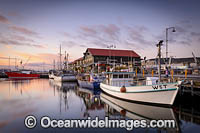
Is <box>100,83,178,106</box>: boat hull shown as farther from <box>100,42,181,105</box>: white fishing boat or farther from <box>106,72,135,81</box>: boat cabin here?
<box>106,72,135,81</box>: boat cabin

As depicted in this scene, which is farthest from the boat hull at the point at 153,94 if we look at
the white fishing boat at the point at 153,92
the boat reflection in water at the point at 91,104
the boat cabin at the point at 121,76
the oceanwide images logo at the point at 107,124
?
the boat cabin at the point at 121,76

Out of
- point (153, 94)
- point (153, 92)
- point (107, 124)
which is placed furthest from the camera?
point (153, 94)

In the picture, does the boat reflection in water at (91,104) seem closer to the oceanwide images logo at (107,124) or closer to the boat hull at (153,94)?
the oceanwide images logo at (107,124)

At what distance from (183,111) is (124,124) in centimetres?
595

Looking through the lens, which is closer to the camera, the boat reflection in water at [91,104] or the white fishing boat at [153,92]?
the white fishing boat at [153,92]

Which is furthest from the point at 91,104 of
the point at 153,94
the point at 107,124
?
the point at 153,94

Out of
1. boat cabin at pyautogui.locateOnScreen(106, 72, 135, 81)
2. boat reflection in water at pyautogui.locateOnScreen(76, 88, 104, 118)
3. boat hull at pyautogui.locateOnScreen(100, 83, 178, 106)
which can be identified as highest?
boat cabin at pyautogui.locateOnScreen(106, 72, 135, 81)

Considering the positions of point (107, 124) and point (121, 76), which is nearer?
point (107, 124)

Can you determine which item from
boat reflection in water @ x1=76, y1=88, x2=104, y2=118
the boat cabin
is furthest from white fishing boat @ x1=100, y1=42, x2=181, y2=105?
the boat cabin

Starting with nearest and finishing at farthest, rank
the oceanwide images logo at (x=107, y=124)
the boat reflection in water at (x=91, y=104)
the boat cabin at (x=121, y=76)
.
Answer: the oceanwide images logo at (x=107, y=124) < the boat reflection in water at (x=91, y=104) < the boat cabin at (x=121, y=76)

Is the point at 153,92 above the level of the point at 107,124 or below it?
above

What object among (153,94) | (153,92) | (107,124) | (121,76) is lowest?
(107,124)

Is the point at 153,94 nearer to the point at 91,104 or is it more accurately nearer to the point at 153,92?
the point at 153,92

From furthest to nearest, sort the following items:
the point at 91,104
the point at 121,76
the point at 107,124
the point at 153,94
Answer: the point at 121,76, the point at 91,104, the point at 153,94, the point at 107,124
